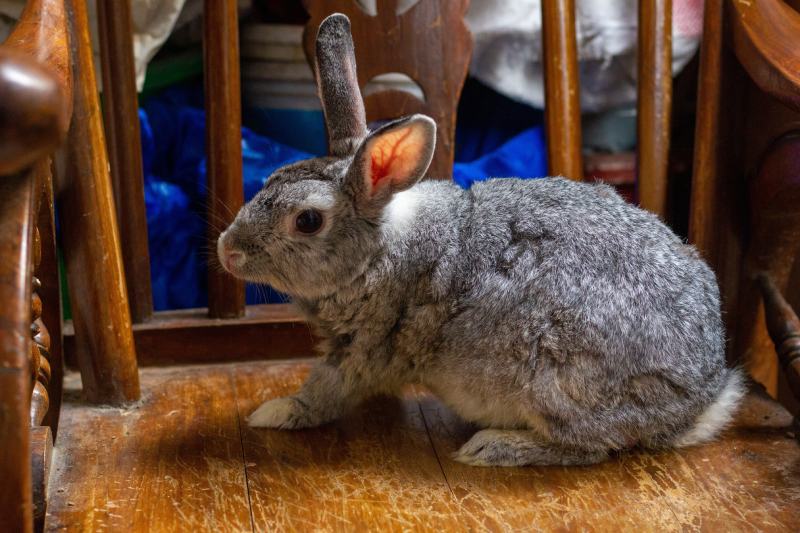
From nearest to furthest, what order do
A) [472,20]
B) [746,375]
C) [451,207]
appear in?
[451,207]
[746,375]
[472,20]

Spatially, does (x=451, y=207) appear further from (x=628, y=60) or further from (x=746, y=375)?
(x=628, y=60)

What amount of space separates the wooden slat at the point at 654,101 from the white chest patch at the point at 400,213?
415 millimetres

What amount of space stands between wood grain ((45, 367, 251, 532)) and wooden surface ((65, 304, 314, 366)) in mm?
57

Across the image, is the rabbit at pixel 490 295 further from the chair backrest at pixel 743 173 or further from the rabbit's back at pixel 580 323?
the chair backrest at pixel 743 173

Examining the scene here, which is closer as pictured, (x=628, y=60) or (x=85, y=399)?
(x=85, y=399)

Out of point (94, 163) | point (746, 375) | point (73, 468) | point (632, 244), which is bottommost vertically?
point (746, 375)

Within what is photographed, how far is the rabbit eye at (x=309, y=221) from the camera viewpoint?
124cm

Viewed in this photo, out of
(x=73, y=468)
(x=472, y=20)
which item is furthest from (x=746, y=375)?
(x=73, y=468)

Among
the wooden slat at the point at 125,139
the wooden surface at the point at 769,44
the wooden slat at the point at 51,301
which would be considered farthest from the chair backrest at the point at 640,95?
the wooden slat at the point at 51,301

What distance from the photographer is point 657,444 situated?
1271mm

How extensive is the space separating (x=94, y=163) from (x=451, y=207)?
0.48 meters

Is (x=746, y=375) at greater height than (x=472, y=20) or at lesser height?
lesser

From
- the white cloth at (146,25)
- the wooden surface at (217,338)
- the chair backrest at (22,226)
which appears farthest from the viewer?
the white cloth at (146,25)

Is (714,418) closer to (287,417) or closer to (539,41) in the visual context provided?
(287,417)
